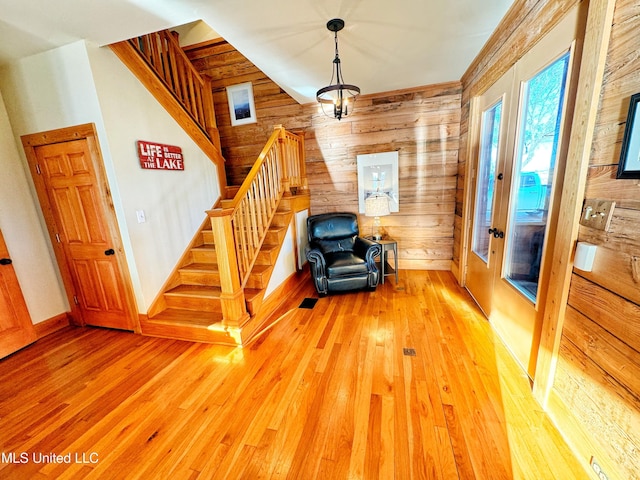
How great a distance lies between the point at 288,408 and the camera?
5.41 feet

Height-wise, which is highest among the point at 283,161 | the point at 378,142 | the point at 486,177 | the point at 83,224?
the point at 378,142

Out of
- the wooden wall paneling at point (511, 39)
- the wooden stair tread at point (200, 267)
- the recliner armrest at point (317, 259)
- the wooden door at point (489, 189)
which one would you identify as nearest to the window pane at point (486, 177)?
the wooden door at point (489, 189)

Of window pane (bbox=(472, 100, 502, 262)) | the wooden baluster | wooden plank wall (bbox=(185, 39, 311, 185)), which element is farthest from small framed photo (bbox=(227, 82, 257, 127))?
window pane (bbox=(472, 100, 502, 262))

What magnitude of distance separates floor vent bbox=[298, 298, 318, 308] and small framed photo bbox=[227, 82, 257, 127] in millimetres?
3003

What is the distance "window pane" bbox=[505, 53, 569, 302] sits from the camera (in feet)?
5.10

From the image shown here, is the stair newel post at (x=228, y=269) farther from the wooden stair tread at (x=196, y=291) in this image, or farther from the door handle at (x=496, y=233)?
the door handle at (x=496, y=233)

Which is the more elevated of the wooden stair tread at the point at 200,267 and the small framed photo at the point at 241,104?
the small framed photo at the point at 241,104

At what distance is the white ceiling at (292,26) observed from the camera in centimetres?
175

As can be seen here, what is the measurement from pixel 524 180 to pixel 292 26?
2210mm

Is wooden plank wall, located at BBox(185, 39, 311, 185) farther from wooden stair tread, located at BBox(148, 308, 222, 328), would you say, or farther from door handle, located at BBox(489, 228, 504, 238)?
door handle, located at BBox(489, 228, 504, 238)

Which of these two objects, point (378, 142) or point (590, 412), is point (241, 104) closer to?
point (378, 142)

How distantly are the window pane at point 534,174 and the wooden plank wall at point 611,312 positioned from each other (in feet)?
1.26

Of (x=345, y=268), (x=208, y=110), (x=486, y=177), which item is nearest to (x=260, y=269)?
(x=345, y=268)

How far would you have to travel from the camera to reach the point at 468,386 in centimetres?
174
